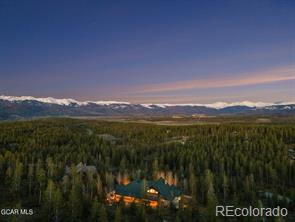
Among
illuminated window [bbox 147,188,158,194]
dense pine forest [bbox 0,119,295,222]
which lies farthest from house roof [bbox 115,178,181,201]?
dense pine forest [bbox 0,119,295,222]

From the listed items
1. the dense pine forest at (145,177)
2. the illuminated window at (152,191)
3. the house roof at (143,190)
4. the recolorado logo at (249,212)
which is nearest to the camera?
the recolorado logo at (249,212)

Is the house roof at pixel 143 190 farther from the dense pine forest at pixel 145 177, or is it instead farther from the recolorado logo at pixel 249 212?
the recolorado logo at pixel 249 212

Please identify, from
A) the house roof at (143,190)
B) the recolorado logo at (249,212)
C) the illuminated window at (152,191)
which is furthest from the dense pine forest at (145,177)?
the illuminated window at (152,191)

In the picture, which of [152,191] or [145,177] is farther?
[145,177]

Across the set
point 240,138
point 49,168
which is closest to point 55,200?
point 49,168

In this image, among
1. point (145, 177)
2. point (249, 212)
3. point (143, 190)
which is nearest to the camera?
point (249, 212)

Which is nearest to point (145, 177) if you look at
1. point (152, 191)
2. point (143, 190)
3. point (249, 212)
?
point (152, 191)

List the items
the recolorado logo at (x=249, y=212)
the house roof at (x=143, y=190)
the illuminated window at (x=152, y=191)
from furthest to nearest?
the illuminated window at (x=152, y=191) < the house roof at (x=143, y=190) < the recolorado logo at (x=249, y=212)

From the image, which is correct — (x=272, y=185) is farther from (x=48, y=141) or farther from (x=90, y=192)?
(x=48, y=141)

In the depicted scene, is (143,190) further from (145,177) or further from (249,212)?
(249,212)
